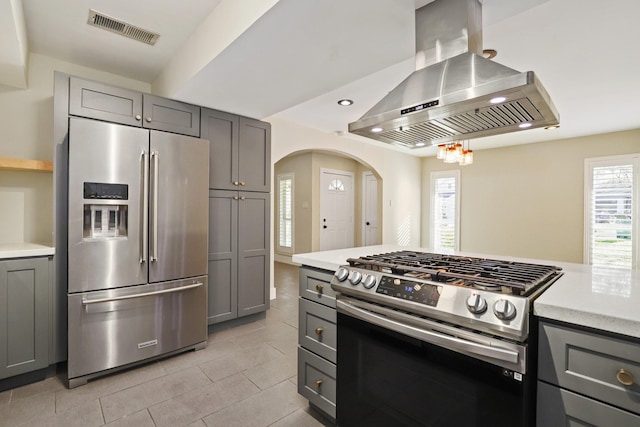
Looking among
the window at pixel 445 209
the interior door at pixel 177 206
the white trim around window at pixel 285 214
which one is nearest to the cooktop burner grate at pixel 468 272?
the interior door at pixel 177 206

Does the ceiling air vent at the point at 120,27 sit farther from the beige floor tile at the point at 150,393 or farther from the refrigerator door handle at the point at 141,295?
the beige floor tile at the point at 150,393

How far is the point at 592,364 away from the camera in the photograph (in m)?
0.94

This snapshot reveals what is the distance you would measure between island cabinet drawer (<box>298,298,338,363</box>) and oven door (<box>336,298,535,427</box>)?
0.34 ft

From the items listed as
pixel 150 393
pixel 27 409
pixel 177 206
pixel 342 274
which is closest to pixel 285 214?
pixel 177 206

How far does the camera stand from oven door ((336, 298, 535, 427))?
1.04 meters

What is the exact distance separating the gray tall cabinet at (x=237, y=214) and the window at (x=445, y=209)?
4.61m

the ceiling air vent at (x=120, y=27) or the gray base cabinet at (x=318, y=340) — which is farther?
the ceiling air vent at (x=120, y=27)

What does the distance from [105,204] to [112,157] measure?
0.35 m

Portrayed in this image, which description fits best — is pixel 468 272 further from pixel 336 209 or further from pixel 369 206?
pixel 369 206

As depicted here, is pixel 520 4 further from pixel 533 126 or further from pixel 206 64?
pixel 206 64

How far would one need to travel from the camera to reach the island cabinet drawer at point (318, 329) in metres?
1.74

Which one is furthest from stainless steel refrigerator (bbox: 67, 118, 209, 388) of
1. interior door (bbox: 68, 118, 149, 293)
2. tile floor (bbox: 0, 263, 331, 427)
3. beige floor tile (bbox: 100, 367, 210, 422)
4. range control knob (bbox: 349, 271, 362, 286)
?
range control knob (bbox: 349, 271, 362, 286)

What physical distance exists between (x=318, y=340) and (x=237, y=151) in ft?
7.19

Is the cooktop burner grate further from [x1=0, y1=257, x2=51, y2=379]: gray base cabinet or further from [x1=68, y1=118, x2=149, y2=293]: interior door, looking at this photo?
[x1=0, y1=257, x2=51, y2=379]: gray base cabinet
